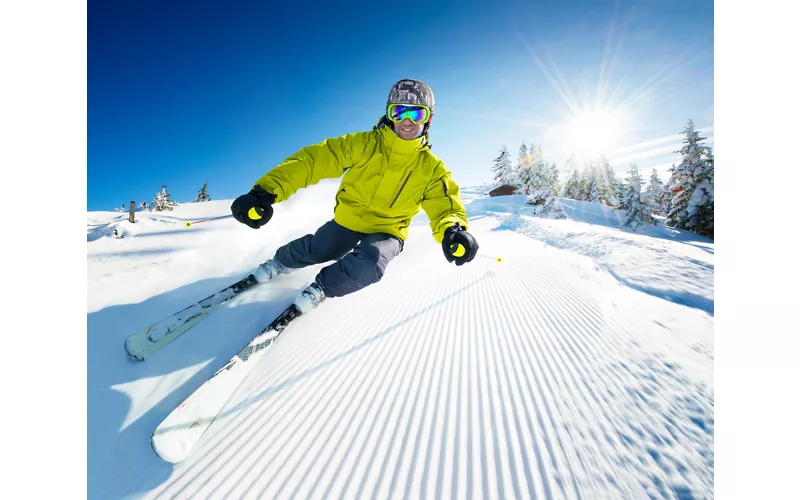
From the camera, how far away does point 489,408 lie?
58.8 inches

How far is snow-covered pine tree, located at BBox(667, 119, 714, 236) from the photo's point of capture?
1833cm

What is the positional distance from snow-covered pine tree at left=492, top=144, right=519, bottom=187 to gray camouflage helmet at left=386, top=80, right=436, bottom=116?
121ft

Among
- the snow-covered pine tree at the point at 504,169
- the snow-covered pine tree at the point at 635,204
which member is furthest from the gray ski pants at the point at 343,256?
the snow-covered pine tree at the point at 504,169

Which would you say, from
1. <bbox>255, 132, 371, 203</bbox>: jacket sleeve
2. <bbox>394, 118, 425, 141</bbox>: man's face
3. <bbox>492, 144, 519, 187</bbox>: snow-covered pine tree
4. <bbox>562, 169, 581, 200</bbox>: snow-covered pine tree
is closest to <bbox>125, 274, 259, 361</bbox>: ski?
<bbox>255, 132, 371, 203</bbox>: jacket sleeve

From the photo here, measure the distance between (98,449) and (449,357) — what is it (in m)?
1.86

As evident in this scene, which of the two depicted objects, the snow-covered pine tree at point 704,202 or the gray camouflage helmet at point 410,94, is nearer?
the gray camouflage helmet at point 410,94

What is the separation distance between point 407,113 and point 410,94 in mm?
228

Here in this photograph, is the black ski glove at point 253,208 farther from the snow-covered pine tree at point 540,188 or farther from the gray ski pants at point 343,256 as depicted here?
the snow-covered pine tree at point 540,188

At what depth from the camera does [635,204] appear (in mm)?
24109

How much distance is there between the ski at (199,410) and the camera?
1.16 metres

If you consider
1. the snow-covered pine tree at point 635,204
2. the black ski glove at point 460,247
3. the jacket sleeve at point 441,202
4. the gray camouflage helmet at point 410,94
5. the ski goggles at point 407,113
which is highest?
the gray camouflage helmet at point 410,94

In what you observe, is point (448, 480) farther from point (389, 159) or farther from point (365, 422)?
point (389, 159)

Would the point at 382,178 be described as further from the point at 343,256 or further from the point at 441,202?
the point at 343,256

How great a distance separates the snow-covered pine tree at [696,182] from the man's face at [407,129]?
84.2 feet
